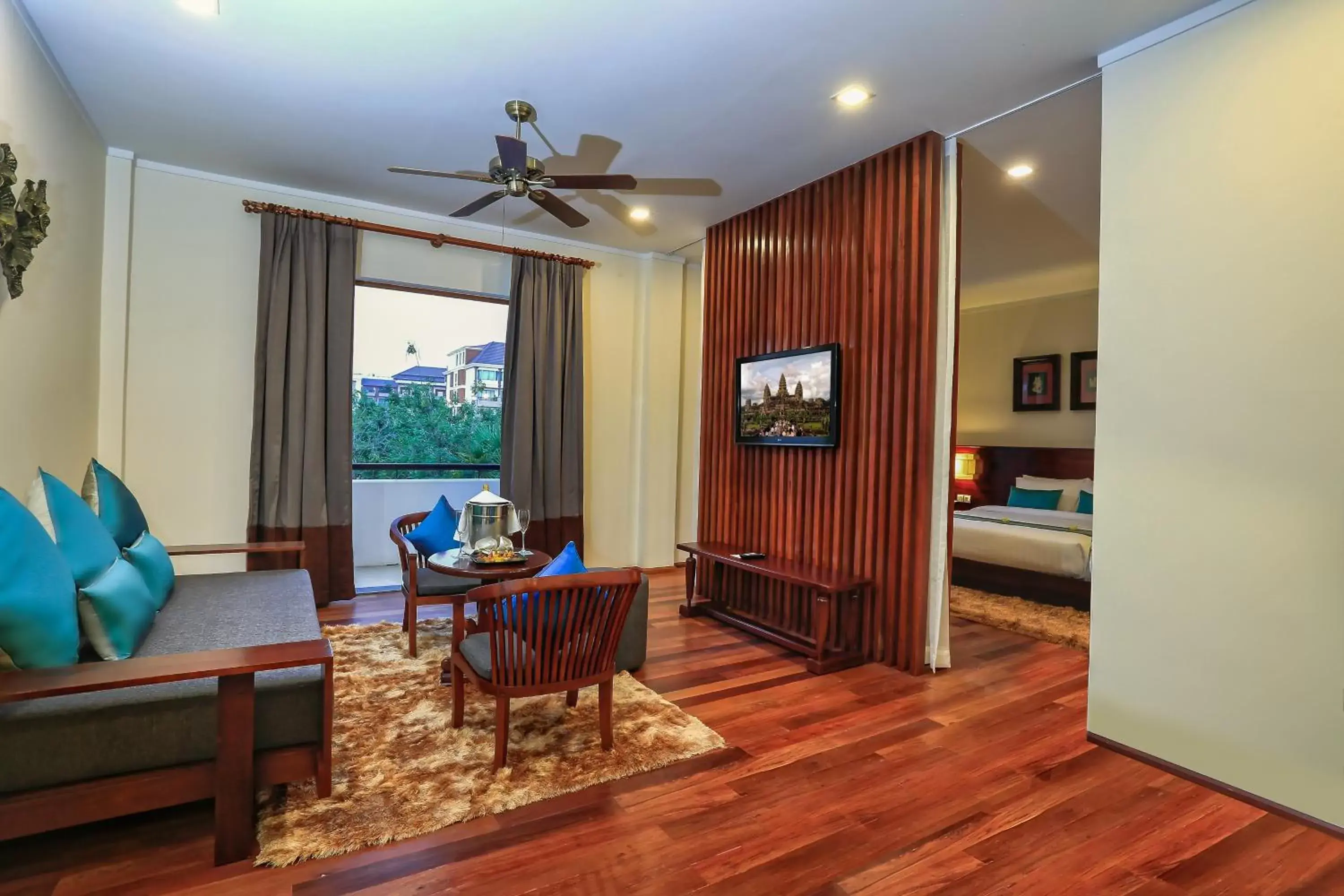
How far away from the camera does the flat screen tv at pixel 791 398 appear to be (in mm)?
3975

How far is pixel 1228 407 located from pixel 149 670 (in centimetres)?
351

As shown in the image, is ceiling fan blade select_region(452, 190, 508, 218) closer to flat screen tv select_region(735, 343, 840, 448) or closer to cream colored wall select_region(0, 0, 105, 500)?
cream colored wall select_region(0, 0, 105, 500)

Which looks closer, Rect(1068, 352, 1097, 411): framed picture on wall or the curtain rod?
the curtain rod

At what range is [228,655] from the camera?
6.07ft

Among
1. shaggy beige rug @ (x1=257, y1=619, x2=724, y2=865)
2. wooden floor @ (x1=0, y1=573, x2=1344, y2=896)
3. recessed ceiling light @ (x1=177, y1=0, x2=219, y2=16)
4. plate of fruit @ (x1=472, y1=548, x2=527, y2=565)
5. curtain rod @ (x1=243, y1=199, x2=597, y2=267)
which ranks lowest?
wooden floor @ (x1=0, y1=573, x2=1344, y2=896)

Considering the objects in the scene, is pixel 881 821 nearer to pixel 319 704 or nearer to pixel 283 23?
pixel 319 704

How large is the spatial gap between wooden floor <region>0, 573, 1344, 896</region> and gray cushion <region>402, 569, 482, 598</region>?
4.65 ft

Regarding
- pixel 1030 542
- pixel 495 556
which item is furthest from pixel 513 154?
pixel 1030 542

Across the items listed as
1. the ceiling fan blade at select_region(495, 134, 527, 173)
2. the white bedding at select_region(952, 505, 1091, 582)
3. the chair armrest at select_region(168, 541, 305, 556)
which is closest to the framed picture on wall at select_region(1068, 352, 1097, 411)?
the white bedding at select_region(952, 505, 1091, 582)

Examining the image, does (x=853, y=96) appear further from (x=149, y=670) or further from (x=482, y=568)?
(x=149, y=670)

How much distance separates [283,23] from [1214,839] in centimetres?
451

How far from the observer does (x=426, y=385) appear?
6.11 meters

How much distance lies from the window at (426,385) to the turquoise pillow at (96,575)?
10.8 ft

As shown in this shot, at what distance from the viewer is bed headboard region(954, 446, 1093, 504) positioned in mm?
6527
